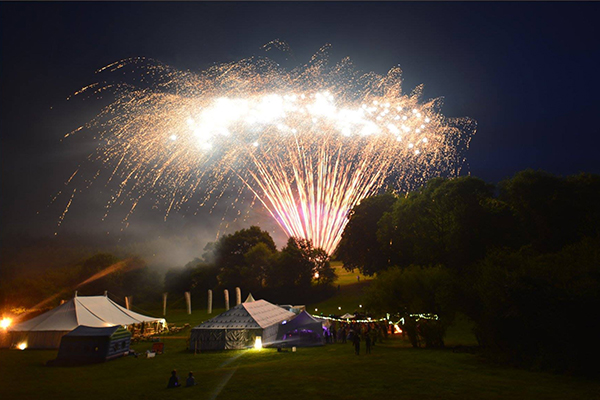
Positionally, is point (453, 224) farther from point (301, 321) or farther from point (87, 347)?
point (87, 347)

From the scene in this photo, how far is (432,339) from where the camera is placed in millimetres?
23797

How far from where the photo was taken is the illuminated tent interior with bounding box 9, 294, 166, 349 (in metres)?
28.8

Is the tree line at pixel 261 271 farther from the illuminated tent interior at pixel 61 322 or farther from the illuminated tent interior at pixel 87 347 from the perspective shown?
the illuminated tent interior at pixel 87 347

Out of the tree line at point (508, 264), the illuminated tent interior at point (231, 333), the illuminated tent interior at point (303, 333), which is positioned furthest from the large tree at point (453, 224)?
the illuminated tent interior at point (231, 333)

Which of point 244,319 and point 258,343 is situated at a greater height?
point 244,319

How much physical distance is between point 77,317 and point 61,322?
1211 millimetres

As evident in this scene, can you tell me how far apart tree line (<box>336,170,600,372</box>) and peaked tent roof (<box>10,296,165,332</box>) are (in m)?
23.9

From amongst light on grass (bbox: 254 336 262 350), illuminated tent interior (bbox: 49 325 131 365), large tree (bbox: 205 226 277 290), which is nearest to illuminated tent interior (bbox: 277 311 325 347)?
light on grass (bbox: 254 336 262 350)

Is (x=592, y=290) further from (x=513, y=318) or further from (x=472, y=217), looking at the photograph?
(x=472, y=217)

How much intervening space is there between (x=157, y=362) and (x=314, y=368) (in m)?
10.7

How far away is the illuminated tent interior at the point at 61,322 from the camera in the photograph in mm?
28828

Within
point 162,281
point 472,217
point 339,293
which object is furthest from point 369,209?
point 162,281

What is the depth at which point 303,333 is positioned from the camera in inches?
1104

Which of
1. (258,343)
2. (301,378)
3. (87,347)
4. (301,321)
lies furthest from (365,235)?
(301,378)
